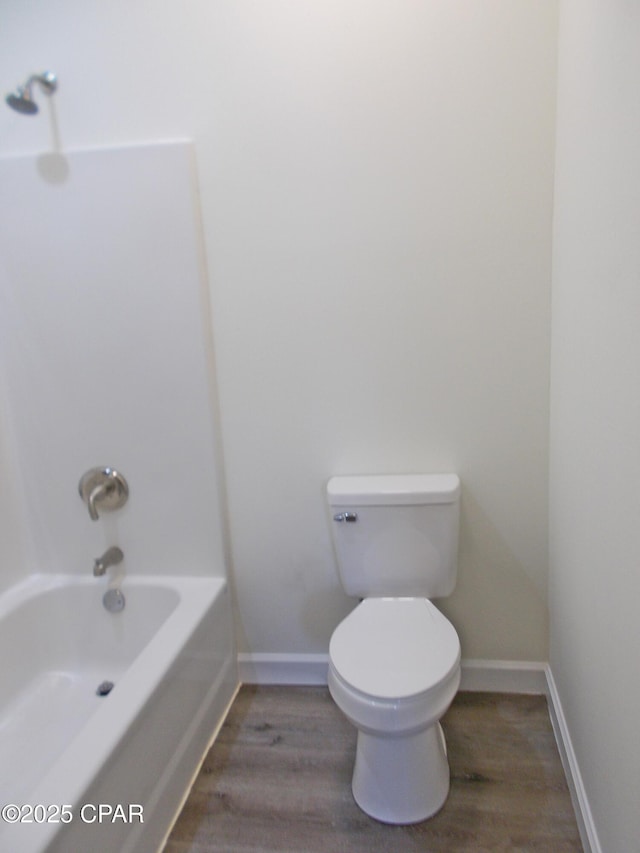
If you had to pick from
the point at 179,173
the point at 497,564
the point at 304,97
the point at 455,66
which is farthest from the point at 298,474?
the point at 455,66

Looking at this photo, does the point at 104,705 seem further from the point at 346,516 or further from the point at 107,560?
the point at 346,516

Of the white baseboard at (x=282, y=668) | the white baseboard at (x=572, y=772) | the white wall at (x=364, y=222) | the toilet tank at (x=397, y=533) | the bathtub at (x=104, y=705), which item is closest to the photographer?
the bathtub at (x=104, y=705)

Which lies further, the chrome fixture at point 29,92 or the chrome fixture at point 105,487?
the chrome fixture at point 105,487

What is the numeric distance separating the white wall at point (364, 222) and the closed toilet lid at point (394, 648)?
33 centimetres

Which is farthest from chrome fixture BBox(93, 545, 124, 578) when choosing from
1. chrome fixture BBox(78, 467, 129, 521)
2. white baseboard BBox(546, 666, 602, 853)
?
white baseboard BBox(546, 666, 602, 853)

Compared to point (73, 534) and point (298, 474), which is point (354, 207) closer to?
point (298, 474)

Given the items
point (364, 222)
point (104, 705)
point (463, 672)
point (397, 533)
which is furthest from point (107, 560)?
point (364, 222)

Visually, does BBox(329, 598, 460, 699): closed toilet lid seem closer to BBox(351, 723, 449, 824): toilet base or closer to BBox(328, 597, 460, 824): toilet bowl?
BBox(328, 597, 460, 824): toilet bowl

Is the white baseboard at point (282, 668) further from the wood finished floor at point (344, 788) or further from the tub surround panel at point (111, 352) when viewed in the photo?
the tub surround panel at point (111, 352)

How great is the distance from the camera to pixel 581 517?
1357 millimetres

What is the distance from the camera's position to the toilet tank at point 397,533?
5.53 ft

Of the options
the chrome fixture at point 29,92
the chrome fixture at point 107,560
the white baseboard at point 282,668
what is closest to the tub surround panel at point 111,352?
the chrome fixture at point 107,560

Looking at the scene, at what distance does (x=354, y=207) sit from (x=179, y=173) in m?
0.55

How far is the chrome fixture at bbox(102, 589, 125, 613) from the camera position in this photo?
6.27 feet
